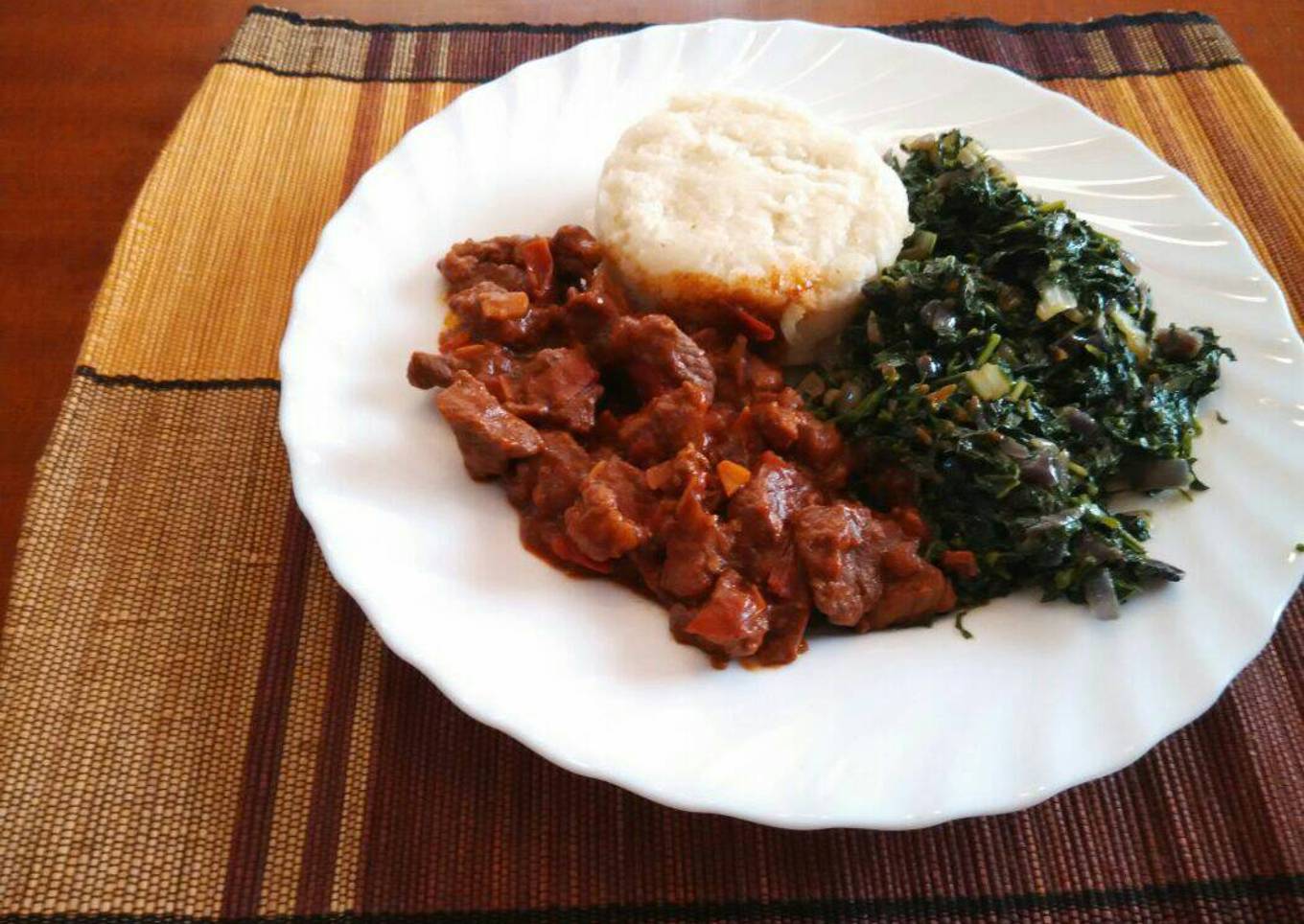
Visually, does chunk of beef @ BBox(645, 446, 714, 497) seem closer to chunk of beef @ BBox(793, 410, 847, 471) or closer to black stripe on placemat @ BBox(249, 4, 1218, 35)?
Result: chunk of beef @ BBox(793, 410, 847, 471)

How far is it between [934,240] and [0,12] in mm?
5440

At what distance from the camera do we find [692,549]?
2.78 metres

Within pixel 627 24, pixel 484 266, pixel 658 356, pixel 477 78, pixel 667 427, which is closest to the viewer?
pixel 667 427

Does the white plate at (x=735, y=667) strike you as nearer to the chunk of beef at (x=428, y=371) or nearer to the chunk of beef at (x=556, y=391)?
the chunk of beef at (x=428, y=371)

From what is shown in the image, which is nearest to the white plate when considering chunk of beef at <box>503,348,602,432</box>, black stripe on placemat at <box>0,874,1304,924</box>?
chunk of beef at <box>503,348,602,432</box>

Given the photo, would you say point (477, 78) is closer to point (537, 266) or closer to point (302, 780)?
point (537, 266)

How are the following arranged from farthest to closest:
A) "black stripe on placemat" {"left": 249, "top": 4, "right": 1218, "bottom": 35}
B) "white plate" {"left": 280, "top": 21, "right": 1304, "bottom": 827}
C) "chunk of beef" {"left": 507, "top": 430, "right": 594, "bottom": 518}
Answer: "black stripe on placemat" {"left": 249, "top": 4, "right": 1218, "bottom": 35}, "chunk of beef" {"left": 507, "top": 430, "right": 594, "bottom": 518}, "white plate" {"left": 280, "top": 21, "right": 1304, "bottom": 827}

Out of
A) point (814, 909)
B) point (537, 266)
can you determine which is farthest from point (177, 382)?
point (814, 909)

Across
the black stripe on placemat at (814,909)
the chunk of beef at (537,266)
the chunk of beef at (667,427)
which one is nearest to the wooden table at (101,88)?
the chunk of beef at (537,266)

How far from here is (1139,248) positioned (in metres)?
3.67

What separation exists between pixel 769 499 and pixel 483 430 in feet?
2.95

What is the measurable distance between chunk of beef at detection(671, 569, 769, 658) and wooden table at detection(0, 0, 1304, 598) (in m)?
2.70

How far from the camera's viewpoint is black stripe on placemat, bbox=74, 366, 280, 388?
12.0ft

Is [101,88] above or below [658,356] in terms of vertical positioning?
below
